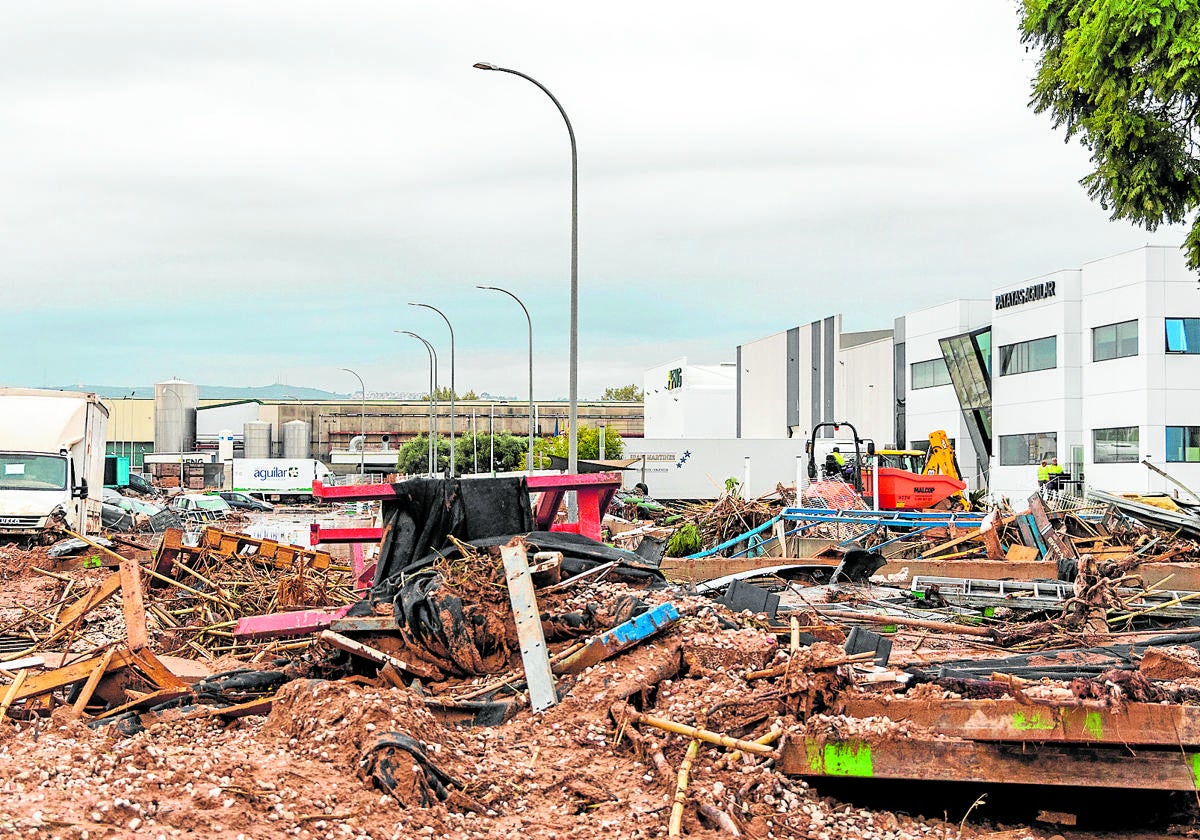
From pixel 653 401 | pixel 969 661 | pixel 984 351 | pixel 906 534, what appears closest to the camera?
pixel 969 661

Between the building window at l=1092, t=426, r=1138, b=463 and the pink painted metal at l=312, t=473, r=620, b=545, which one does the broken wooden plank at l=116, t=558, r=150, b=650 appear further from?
the building window at l=1092, t=426, r=1138, b=463

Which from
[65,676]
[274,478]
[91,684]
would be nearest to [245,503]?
[274,478]

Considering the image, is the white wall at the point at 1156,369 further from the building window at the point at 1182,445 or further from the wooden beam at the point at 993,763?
the wooden beam at the point at 993,763

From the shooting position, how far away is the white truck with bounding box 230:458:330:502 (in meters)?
71.1

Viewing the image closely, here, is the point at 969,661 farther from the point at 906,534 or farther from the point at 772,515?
the point at 772,515

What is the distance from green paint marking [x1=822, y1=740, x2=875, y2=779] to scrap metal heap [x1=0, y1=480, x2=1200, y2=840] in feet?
0.05

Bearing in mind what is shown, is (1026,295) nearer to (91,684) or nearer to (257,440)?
(91,684)

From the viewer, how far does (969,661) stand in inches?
345

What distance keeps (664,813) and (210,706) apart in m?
3.24

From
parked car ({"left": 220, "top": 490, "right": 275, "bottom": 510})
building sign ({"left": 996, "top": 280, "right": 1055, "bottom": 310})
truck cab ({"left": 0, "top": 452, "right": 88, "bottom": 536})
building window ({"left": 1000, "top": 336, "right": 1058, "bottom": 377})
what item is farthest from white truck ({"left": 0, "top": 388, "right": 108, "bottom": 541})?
parked car ({"left": 220, "top": 490, "right": 275, "bottom": 510})

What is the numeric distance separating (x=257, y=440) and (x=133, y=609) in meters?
95.3

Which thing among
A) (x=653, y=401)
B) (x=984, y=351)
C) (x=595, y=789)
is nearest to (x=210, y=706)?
(x=595, y=789)

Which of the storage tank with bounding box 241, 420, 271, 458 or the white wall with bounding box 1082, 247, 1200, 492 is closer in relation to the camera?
the white wall with bounding box 1082, 247, 1200, 492

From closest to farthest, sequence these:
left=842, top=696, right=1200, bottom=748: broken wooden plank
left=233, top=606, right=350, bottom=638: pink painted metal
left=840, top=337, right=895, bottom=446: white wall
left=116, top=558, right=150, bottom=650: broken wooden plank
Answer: left=842, top=696, right=1200, bottom=748: broken wooden plank → left=116, top=558, right=150, bottom=650: broken wooden plank → left=233, top=606, right=350, bottom=638: pink painted metal → left=840, top=337, right=895, bottom=446: white wall
